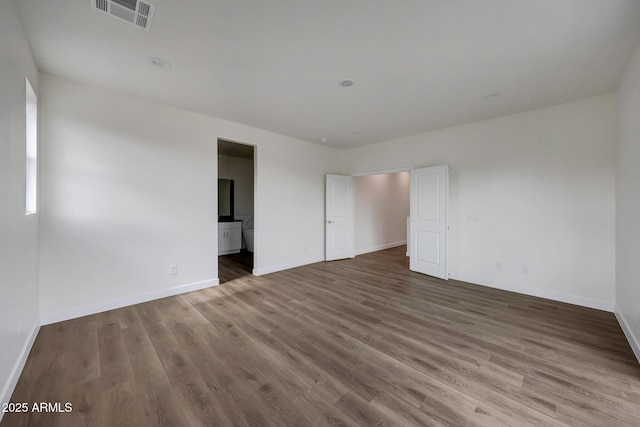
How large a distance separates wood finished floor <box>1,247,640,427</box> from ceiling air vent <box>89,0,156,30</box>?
8.77 feet

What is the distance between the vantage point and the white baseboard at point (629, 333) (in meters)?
2.04

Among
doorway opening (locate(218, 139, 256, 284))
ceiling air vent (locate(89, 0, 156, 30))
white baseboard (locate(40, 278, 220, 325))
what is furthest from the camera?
doorway opening (locate(218, 139, 256, 284))

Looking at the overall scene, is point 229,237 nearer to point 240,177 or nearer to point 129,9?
point 240,177

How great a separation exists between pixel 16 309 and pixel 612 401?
13.9 ft

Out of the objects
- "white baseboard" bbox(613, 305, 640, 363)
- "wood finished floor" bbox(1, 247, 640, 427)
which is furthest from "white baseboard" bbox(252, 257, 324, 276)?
"white baseboard" bbox(613, 305, 640, 363)

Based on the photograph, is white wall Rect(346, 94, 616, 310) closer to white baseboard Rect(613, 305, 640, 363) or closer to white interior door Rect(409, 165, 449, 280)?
white interior door Rect(409, 165, 449, 280)

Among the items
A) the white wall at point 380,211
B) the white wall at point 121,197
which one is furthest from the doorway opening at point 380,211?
the white wall at point 121,197

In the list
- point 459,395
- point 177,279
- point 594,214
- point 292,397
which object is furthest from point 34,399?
point 594,214

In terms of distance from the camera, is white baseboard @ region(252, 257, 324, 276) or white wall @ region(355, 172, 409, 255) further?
white wall @ region(355, 172, 409, 255)

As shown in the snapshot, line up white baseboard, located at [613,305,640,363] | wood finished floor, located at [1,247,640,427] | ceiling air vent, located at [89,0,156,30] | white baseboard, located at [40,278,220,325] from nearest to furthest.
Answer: wood finished floor, located at [1,247,640,427] → ceiling air vent, located at [89,0,156,30] → white baseboard, located at [613,305,640,363] → white baseboard, located at [40,278,220,325]

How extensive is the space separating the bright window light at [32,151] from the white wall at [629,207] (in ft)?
18.3

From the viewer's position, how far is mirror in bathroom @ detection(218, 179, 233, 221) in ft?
21.9

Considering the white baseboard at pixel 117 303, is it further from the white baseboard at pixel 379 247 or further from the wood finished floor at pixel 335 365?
the white baseboard at pixel 379 247

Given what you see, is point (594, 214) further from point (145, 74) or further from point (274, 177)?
point (145, 74)
